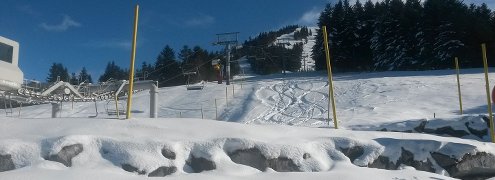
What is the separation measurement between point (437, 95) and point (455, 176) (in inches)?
965

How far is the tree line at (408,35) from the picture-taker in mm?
57344

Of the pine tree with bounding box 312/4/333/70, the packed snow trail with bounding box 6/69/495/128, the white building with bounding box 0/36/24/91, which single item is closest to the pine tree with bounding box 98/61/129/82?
the pine tree with bounding box 312/4/333/70

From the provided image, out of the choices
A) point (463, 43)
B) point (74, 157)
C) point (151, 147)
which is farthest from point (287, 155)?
point (463, 43)

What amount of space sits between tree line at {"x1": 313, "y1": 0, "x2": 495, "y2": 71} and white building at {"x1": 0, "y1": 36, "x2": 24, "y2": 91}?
149ft

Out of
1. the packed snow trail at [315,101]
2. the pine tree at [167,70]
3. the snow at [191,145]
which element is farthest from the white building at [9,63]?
the pine tree at [167,70]

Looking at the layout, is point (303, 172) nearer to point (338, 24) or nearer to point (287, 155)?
point (287, 155)

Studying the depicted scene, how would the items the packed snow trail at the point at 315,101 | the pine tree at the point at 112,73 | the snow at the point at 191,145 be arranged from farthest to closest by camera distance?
the pine tree at the point at 112,73 < the packed snow trail at the point at 315,101 < the snow at the point at 191,145

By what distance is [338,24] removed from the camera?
69.5 m

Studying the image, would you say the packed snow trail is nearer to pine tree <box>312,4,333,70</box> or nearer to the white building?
the white building

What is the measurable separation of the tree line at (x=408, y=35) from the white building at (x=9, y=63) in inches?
1791

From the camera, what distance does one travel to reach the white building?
20141 millimetres

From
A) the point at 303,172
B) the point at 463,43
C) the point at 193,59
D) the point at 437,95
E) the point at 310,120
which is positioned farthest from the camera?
the point at 193,59

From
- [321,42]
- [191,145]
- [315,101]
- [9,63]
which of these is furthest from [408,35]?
[191,145]

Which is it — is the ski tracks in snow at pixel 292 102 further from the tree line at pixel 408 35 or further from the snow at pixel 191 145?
the tree line at pixel 408 35
